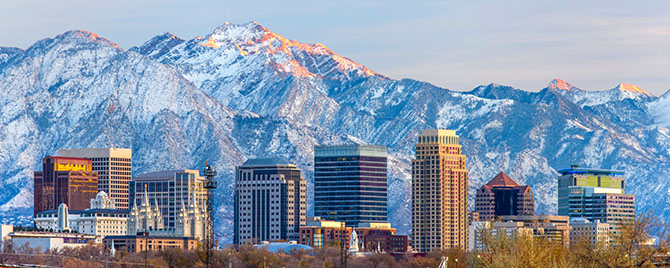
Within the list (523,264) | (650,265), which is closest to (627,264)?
(650,265)

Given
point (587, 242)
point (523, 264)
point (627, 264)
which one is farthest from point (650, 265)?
point (523, 264)

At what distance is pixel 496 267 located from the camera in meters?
188

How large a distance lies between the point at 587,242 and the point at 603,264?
1532cm

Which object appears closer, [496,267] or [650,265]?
[650,265]

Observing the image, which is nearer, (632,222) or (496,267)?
(632,222)

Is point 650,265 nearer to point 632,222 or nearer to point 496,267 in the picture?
point 632,222

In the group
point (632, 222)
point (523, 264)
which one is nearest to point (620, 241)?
point (632, 222)

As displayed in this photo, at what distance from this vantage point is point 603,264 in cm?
16425

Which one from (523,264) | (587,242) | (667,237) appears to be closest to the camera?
(667,237)

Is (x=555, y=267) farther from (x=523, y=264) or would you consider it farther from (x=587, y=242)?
(x=523, y=264)

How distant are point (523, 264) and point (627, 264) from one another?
38.6m

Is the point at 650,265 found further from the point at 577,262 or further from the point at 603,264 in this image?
the point at 577,262

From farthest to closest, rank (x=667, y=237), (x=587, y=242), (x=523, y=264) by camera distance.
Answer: (x=523, y=264)
(x=587, y=242)
(x=667, y=237)

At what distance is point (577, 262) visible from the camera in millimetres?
186625
